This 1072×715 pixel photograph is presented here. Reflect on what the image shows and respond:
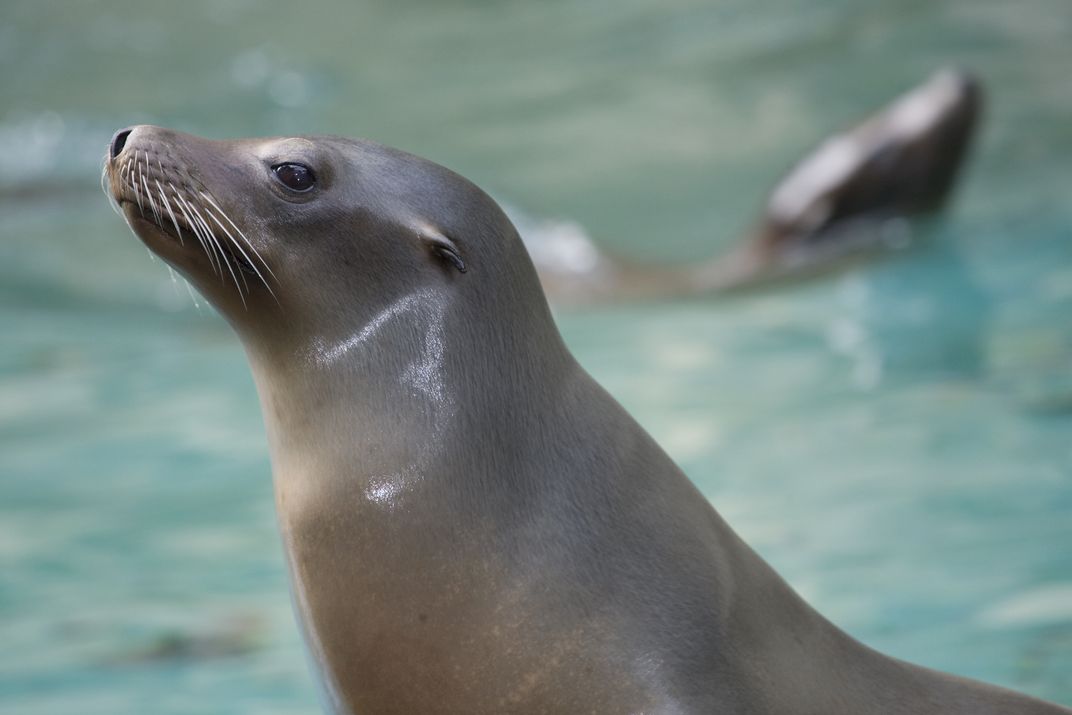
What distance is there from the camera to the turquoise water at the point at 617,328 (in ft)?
14.0

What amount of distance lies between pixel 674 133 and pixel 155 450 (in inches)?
231

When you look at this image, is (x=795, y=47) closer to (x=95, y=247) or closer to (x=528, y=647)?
(x=95, y=247)

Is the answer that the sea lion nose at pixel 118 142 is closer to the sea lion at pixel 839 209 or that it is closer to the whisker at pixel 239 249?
the whisker at pixel 239 249

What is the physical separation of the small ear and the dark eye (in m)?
0.20

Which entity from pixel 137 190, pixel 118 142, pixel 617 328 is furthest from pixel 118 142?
pixel 617 328

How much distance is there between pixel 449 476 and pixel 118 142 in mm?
749

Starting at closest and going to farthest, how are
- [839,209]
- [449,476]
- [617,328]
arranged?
1. [449,476]
2. [617,328]
3. [839,209]

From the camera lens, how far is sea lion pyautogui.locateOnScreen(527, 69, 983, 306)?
8156 millimetres

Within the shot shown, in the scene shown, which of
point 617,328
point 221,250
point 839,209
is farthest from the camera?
point 839,209

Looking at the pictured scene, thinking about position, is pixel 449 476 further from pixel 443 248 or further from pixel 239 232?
pixel 239 232

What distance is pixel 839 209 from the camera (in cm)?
870

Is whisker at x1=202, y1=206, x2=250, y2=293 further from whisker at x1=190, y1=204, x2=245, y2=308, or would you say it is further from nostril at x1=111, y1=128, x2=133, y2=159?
nostril at x1=111, y1=128, x2=133, y2=159

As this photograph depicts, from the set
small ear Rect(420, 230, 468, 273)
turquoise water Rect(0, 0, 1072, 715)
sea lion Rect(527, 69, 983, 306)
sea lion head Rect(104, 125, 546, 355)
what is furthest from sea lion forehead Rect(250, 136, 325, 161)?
sea lion Rect(527, 69, 983, 306)

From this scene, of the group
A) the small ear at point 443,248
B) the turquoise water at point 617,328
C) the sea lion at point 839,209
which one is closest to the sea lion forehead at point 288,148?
the small ear at point 443,248
